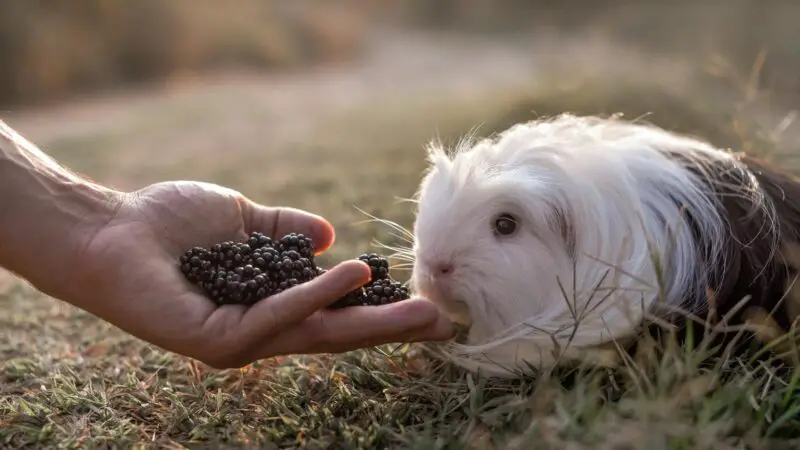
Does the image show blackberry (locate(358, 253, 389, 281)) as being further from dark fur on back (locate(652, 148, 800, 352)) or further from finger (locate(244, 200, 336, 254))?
dark fur on back (locate(652, 148, 800, 352))

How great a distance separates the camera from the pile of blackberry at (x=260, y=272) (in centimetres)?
182

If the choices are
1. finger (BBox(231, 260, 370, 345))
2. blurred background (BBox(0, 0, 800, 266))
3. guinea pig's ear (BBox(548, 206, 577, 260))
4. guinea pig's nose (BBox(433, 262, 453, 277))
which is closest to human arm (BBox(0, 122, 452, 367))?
finger (BBox(231, 260, 370, 345))

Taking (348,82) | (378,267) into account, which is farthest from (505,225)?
(348,82)

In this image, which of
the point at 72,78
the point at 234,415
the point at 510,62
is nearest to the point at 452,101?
the point at 510,62

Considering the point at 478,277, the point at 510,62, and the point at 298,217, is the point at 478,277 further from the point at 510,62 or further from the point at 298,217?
the point at 510,62

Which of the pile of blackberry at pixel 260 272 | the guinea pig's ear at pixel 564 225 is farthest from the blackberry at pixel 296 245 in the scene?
the guinea pig's ear at pixel 564 225

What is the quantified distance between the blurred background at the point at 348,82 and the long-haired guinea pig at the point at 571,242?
19.3 inches

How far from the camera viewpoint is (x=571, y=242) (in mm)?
1932

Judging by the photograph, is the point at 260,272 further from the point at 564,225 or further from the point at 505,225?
the point at 564,225

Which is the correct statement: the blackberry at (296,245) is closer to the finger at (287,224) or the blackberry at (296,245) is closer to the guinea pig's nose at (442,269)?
the finger at (287,224)

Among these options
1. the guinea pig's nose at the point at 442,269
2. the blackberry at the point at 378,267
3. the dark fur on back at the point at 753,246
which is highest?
the dark fur on back at the point at 753,246

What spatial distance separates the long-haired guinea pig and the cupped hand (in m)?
0.14

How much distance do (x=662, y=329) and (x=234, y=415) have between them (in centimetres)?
102

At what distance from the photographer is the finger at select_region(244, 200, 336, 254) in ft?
7.39
